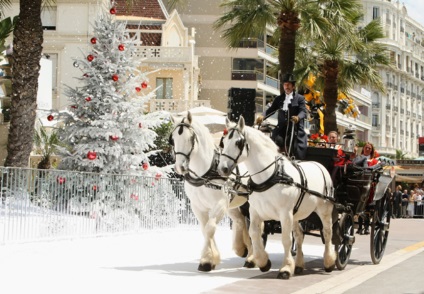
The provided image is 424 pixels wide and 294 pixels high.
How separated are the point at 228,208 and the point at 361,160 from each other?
342cm

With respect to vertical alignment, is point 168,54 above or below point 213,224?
above

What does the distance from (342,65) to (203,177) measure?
24.6 m

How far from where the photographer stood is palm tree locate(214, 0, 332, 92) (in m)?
26.5

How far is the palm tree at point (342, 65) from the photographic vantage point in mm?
34125

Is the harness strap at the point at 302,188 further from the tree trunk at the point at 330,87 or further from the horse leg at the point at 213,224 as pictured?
the tree trunk at the point at 330,87

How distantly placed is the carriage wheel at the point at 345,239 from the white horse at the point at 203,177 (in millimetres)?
2116

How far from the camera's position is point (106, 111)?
21016mm

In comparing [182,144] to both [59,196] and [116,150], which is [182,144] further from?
[116,150]

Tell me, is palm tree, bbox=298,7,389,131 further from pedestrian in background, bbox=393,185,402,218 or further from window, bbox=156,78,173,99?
window, bbox=156,78,173,99

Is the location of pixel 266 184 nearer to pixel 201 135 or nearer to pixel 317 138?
pixel 201 135

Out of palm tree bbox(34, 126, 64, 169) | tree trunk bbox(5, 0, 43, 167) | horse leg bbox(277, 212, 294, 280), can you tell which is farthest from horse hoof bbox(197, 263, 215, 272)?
palm tree bbox(34, 126, 64, 169)

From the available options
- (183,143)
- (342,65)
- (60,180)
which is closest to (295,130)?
(183,143)

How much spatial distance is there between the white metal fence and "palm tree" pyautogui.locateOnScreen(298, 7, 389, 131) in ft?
44.0

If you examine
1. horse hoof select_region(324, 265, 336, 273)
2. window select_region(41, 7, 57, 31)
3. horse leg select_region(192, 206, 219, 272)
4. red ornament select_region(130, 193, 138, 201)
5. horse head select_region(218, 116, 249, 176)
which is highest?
window select_region(41, 7, 57, 31)
